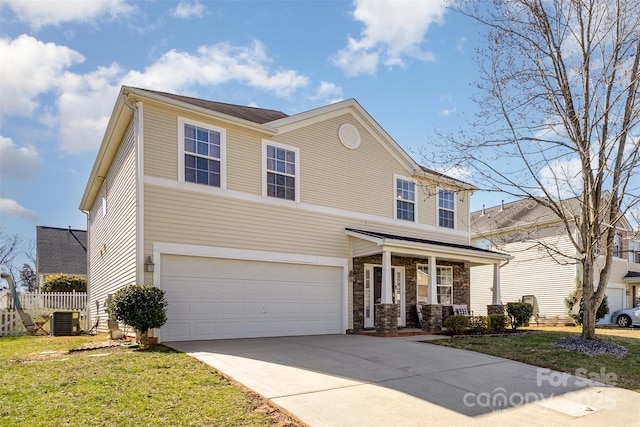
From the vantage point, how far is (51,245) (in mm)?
30172

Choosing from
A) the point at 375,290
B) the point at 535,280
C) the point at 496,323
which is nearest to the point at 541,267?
the point at 535,280

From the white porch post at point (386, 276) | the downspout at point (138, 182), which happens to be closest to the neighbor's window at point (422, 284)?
the white porch post at point (386, 276)

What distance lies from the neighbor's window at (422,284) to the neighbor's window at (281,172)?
5989 millimetres

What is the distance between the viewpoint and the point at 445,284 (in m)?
17.1

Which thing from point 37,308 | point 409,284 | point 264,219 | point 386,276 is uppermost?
point 264,219

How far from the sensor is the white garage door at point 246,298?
419 inches

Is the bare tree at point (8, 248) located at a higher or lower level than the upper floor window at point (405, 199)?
lower

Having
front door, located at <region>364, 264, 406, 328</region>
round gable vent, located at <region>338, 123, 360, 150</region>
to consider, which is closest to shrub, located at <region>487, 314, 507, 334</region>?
front door, located at <region>364, 264, 406, 328</region>

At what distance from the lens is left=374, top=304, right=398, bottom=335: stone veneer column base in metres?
12.7

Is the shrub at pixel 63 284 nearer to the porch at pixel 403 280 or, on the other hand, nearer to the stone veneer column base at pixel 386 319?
the porch at pixel 403 280

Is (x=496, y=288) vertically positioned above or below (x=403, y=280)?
below

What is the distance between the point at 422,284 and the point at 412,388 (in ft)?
32.8

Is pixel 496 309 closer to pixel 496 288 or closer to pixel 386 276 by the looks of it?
pixel 496 288

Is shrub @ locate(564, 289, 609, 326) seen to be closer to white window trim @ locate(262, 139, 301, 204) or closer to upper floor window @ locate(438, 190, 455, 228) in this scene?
upper floor window @ locate(438, 190, 455, 228)
